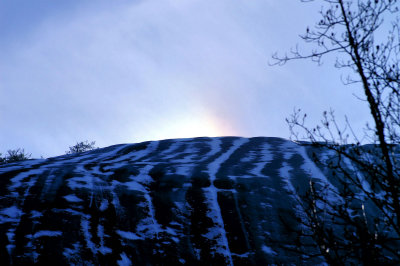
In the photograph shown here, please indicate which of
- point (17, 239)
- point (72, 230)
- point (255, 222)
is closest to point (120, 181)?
point (72, 230)

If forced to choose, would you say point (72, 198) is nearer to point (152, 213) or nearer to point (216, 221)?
point (152, 213)

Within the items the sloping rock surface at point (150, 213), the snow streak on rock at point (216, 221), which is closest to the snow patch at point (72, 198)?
the sloping rock surface at point (150, 213)

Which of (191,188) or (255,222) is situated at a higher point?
(191,188)

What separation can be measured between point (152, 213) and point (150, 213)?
4 cm

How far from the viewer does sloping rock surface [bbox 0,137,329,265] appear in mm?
5340

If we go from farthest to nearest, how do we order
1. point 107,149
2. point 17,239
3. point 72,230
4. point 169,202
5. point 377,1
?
point 107,149, point 169,202, point 72,230, point 17,239, point 377,1

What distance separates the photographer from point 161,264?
537cm

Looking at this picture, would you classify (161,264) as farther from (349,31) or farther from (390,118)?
(349,31)

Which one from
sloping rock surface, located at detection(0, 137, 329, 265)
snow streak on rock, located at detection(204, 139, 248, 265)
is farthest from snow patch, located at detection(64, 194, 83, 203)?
snow streak on rock, located at detection(204, 139, 248, 265)

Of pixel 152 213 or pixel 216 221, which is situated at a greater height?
pixel 152 213

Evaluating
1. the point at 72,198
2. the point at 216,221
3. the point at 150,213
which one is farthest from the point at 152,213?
the point at 72,198

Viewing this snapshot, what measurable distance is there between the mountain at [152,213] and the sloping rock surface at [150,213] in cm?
2

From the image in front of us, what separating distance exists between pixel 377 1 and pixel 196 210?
4.68 metres

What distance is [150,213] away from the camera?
6387mm
